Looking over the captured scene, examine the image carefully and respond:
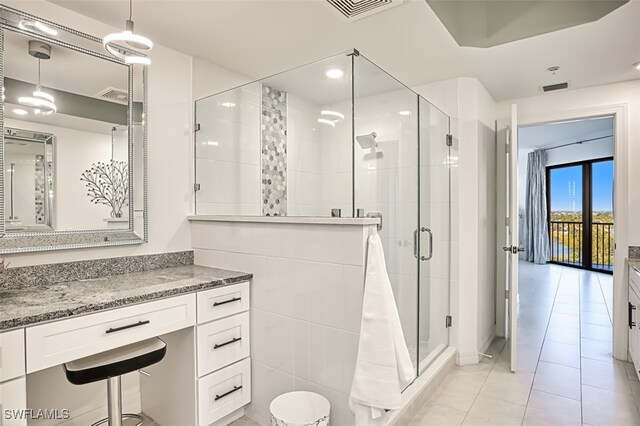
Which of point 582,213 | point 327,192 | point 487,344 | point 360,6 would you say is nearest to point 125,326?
point 327,192

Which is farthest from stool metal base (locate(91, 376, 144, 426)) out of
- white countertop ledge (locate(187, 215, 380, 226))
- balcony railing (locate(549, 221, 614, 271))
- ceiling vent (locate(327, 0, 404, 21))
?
balcony railing (locate(549, 221, 614, 271))

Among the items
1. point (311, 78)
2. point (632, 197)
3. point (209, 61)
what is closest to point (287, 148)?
point (311, 78)

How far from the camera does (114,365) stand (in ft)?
4.96

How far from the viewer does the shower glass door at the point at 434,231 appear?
258 centimetres

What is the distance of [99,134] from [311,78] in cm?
131

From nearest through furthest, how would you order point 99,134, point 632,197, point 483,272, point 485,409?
point 99,134 → point 485,409 → point 632,197 → point 483,272

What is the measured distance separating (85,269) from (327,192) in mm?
1444

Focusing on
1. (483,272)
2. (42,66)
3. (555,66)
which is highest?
(555,66)

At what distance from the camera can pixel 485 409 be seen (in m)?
2.22

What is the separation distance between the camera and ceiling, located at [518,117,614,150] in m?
5.69

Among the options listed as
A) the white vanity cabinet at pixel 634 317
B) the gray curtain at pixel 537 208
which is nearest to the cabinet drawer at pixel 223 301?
the white vanity cabinet at pixel 634 317

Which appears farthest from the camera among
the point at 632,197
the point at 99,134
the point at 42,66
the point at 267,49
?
the point at 632,197

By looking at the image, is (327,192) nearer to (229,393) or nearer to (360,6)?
(360,6)

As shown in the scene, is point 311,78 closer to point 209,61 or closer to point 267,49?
point 267,49
